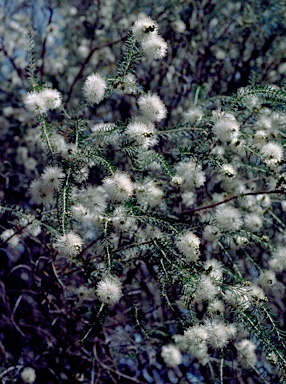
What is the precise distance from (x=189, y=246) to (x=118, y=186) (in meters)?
0.31

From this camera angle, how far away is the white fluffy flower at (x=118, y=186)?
1.48 metres

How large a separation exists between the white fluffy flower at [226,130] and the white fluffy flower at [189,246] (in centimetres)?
36

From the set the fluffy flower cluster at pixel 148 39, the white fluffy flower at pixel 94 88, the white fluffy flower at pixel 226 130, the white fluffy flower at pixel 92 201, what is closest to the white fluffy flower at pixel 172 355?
the white fluffy flower at pixel 92 201

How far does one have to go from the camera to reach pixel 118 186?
1482 mm

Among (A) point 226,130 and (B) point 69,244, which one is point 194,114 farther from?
(B) point 69,244

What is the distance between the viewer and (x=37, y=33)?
3924mm

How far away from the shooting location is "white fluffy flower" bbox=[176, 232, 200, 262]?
1549mm

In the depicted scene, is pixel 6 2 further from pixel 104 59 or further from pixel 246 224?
pixel 246 224

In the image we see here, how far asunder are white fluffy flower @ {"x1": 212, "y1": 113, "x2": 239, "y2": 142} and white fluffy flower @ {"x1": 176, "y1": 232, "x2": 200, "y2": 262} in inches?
14.2

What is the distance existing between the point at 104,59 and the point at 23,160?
1107mm

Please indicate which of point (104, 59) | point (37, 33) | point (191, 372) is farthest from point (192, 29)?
point (191, 372)

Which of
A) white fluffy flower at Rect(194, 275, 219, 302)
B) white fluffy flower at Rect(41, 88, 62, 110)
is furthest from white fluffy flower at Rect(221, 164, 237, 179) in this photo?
white fluffy flower at Rect(41, 88, 62, 110)

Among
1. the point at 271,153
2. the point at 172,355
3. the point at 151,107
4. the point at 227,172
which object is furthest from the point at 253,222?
the point at 172,355

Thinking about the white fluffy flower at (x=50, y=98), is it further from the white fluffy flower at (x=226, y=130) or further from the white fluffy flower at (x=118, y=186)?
the white fluffy flower at (x=226, y=130)
